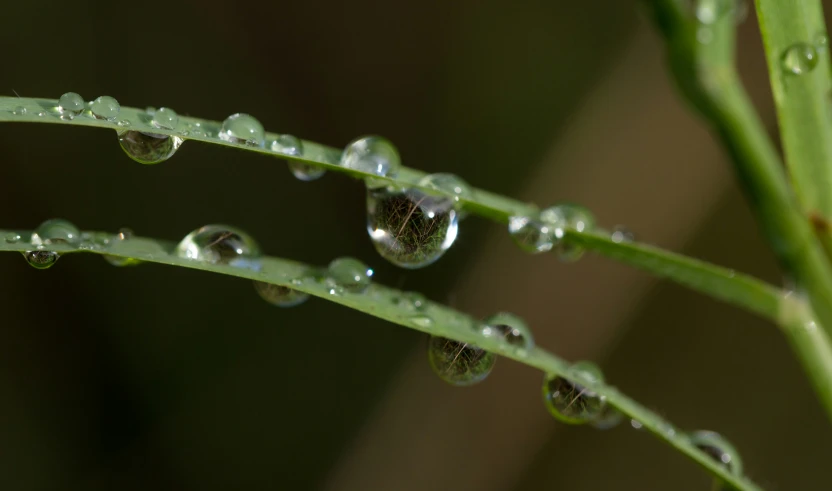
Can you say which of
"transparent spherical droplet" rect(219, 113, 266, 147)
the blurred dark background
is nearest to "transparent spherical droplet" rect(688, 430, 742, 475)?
"transparent spherical droplet" rect(219, 113, 266, 147)

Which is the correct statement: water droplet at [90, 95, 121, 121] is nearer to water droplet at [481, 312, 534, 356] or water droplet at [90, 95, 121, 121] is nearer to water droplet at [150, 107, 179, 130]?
water droplet at [150, 107, 179, 130]

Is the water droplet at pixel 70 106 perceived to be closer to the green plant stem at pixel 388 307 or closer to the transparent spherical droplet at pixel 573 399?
the green plant stem at pixel 388 307

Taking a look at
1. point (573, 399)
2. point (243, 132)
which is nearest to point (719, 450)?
point (573, 399)

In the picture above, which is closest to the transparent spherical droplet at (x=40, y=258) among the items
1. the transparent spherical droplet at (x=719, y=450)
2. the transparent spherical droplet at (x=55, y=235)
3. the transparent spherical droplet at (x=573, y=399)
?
the transparent spherical droplet at (x=55, y=235)

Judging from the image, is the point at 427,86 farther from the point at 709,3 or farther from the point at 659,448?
the point at 709,3

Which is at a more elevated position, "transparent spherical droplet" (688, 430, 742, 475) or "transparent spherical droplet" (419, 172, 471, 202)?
"transparent spherical droplet" (688, 430, 742, 475)

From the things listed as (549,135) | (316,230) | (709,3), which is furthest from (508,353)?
(549,135)
